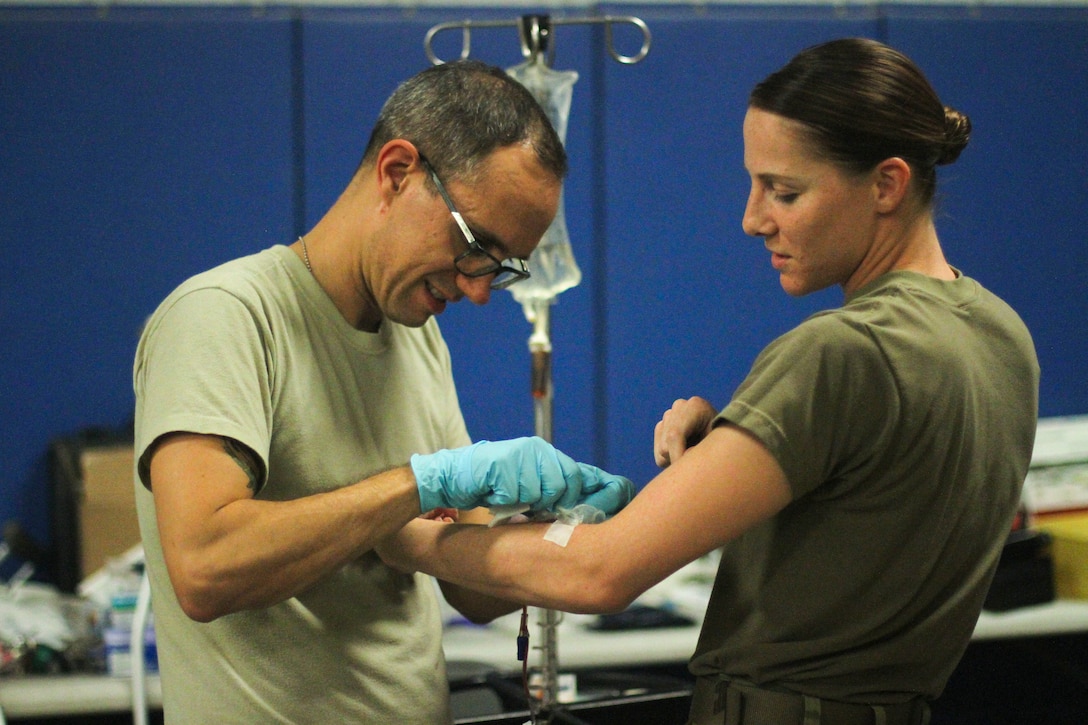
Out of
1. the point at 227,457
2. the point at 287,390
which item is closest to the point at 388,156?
the point at 287,390

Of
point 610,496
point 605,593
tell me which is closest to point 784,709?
point 605,593

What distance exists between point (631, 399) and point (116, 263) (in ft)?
4.99

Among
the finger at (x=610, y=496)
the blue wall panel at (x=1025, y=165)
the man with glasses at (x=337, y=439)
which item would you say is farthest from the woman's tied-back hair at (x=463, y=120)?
the blue wall panel at (x=1025, y=165)

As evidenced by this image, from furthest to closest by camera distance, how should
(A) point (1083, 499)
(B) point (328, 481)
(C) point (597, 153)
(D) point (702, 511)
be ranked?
(C) point (597, 153) < (A) point (1083, 499) < (B) point (328, 481) < (D) point (702, 511)

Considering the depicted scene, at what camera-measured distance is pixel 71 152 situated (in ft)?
9.85

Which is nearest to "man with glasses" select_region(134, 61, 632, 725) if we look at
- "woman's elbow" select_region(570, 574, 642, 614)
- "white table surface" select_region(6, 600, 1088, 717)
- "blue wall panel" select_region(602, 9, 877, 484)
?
"woman's elbow" select_region(570, 574, 642, 614)

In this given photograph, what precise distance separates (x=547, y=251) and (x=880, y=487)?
92 centimetres

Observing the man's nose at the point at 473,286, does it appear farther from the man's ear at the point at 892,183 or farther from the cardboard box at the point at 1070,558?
the cardboard box at the point at 1070,558

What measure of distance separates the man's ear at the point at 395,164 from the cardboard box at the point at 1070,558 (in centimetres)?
210

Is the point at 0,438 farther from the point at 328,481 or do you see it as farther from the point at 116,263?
the point at 328,481

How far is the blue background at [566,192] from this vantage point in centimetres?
300

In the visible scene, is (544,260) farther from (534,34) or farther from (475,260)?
(475,260)

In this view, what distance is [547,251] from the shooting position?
6.27 feet

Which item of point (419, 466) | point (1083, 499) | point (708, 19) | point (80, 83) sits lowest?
point (1083, 499)
